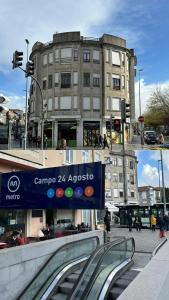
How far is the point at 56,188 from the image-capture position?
14156mm

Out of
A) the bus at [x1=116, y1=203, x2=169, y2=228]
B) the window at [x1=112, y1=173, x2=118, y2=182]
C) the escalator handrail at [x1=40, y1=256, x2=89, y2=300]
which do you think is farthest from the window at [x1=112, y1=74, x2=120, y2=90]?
the escalator handrail at [x1=40, y1=256, x2=89, y2=300]

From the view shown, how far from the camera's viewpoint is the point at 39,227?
782 inches

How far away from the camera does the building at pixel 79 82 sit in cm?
5022

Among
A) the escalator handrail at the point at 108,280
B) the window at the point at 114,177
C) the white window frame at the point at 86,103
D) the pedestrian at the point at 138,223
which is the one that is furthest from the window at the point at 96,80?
the escalator handrail at the point at 108,280

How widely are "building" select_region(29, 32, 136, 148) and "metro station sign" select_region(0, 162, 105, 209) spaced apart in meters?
33.9

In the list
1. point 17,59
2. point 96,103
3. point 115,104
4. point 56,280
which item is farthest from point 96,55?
point 56,280

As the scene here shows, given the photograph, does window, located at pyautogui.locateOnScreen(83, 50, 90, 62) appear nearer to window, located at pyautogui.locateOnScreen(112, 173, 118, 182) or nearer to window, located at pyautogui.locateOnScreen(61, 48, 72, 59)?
window, located at pyautogui.locateOnScreen(61, 48, 72, 59)

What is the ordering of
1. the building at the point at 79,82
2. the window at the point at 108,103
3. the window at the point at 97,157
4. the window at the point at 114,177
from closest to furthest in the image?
the window at the point at 97,157
the building at the point at 79,82
the window at the point at 108,103
the window at the point at 114,177

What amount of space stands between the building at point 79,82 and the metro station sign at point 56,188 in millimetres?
33934

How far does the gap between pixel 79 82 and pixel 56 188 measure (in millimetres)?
39084

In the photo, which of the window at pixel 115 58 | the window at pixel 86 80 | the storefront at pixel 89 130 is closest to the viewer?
the storefront at pixel 89 130

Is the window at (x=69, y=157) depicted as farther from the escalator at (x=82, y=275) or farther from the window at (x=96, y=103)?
the window at (x=96, y=103)

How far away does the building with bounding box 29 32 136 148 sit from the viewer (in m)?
50.2

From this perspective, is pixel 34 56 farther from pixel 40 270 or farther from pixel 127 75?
pixel 40 270
